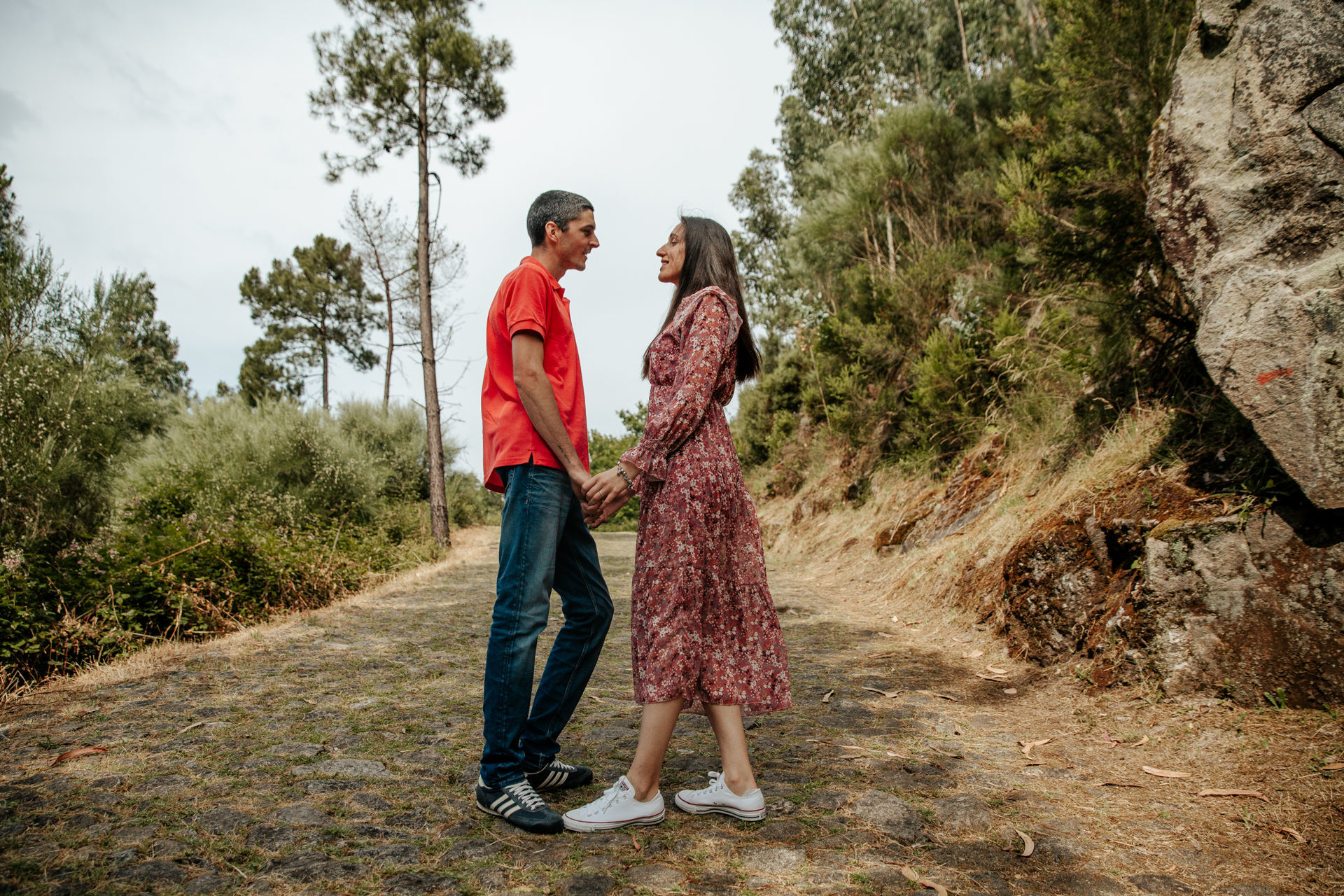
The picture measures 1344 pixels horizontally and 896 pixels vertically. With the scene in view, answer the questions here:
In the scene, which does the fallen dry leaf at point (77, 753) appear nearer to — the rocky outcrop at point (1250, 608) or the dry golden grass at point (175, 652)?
the dry golden grass at point (175, 652)

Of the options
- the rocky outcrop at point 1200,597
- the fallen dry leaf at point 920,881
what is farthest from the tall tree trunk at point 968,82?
the fallen dry leaf at point 920,881

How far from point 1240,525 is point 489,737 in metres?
3.42

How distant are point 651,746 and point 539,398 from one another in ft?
4.25

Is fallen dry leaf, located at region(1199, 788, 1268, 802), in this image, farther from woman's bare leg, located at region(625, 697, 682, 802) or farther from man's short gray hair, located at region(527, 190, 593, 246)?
man's short gray hair, located at region(527, 190, 593, 246)

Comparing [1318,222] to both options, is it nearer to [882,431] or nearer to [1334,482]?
[1334,482]

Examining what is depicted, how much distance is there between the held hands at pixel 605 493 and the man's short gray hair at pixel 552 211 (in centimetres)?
105

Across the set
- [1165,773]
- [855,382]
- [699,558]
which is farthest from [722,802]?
[855,382]

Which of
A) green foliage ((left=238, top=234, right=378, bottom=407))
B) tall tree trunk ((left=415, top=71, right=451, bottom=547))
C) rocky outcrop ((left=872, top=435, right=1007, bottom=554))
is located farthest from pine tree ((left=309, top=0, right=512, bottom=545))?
green foliage ((left=238, top=234, right=378, bottom=407))

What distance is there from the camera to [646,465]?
2.68m

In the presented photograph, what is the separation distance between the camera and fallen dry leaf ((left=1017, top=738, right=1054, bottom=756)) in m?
3.36

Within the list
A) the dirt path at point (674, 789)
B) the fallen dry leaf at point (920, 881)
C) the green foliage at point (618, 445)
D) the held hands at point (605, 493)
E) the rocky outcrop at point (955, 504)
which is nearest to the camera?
the fallen dry leaf at point (920, 881)

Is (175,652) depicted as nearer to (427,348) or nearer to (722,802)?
(722,802)

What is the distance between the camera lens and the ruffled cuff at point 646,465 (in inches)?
105

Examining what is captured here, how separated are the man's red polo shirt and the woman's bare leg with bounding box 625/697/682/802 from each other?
927 mm
